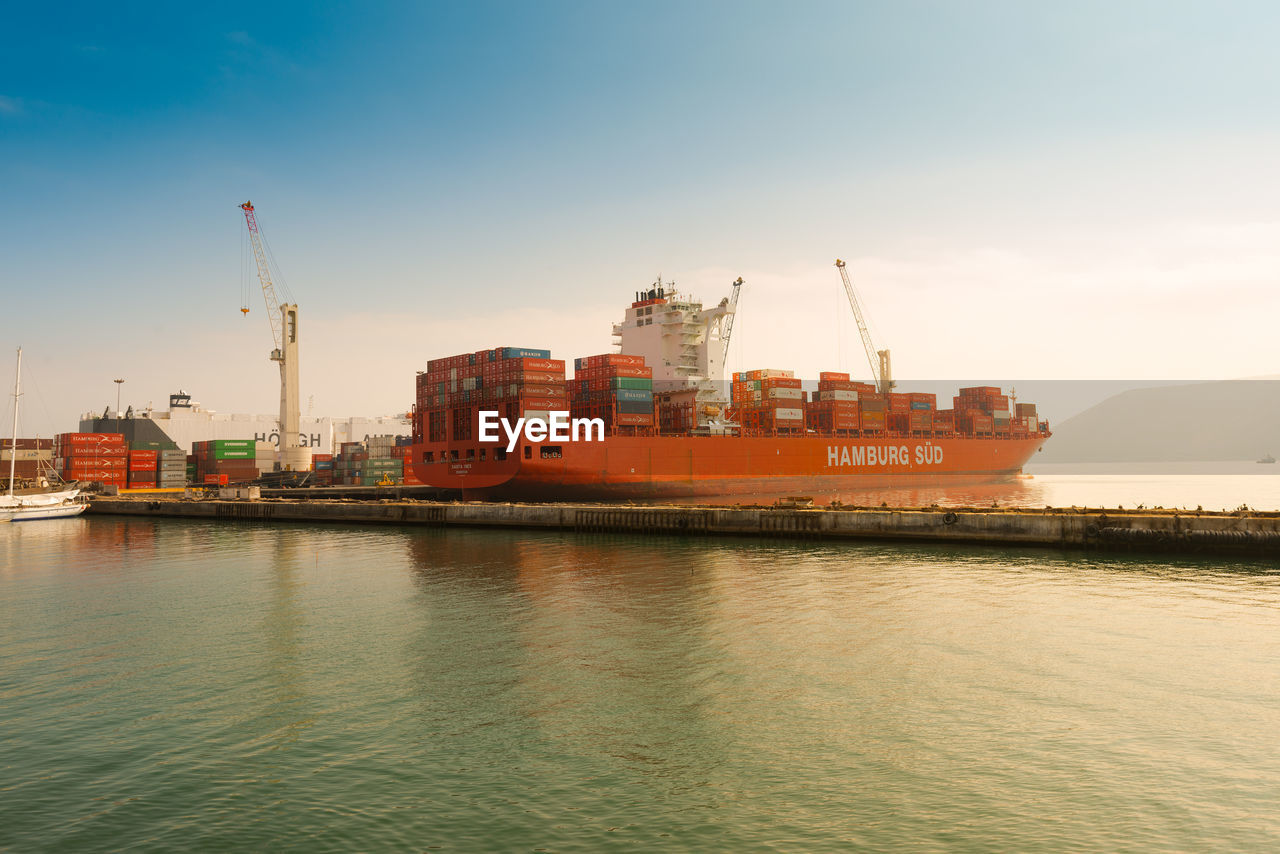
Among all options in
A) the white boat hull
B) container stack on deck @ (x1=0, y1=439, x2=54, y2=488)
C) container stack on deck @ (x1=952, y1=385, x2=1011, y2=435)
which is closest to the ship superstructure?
container stack on deck @ (x1=952, y1=385, x2=1011, y2=435)

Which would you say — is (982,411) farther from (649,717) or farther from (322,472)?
(649,717)

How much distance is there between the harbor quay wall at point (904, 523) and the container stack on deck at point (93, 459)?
38019 mm

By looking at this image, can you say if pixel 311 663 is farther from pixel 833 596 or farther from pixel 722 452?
pixel 722 452

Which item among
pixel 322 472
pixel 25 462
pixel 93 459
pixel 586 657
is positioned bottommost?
pixel 586 657

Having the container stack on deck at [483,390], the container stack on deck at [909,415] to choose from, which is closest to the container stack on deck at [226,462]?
the container stack on deck at [483,390]

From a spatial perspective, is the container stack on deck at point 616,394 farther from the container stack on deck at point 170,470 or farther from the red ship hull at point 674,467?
the container stack on deck at point 170,470

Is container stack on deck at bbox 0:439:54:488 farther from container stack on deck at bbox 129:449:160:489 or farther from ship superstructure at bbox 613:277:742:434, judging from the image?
ship superstructure at bbox 613:277:742:434

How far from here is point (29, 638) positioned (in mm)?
17359

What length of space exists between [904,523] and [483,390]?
2988cm

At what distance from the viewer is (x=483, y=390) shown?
52312 mm

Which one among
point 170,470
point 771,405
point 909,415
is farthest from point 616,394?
point 170,470

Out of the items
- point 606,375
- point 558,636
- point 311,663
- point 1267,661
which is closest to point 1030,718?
point 1267,661

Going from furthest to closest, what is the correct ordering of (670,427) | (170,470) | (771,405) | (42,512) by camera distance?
(170,470)
(771,405)
(670,427)
(42,512)

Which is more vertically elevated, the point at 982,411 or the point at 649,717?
the point at 982,411
